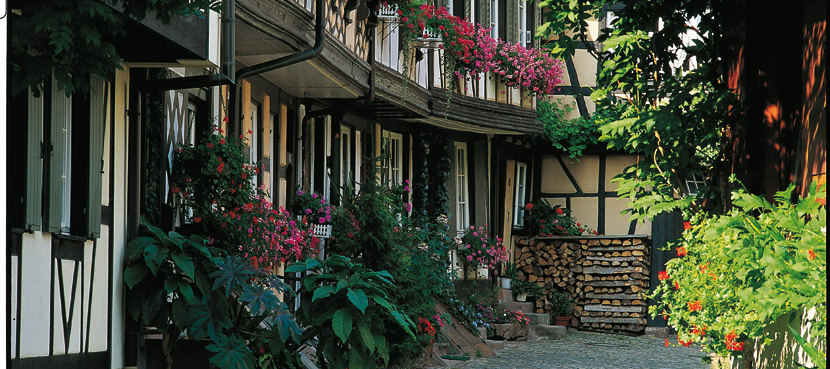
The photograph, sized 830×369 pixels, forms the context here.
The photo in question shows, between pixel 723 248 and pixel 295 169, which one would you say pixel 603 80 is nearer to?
pixel 723 248

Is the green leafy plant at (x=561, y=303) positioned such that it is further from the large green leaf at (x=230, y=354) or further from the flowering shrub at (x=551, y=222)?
the large green leaf at (x=230, y=354)

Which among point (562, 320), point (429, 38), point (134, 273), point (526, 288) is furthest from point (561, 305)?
point (134, 273)

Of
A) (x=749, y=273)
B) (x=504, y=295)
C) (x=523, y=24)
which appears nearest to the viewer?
(x=749, y=273)

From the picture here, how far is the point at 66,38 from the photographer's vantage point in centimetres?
421

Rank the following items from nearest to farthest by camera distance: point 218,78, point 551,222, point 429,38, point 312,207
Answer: point 218,78 → point 312,207 → point 429,38 → point 551,222

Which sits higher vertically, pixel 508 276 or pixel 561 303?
pixel 508 276

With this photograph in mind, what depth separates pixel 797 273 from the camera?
4137 mm

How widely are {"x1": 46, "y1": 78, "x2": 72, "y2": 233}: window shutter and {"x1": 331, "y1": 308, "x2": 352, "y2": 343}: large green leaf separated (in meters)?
2.00

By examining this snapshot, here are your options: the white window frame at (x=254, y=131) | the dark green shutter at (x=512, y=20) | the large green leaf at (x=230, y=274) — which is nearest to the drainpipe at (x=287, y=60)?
the white window frame at (x=254, y=131)

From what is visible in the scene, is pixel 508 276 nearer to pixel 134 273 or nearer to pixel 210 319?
pixel 210 319

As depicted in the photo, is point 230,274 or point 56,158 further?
point 230,274

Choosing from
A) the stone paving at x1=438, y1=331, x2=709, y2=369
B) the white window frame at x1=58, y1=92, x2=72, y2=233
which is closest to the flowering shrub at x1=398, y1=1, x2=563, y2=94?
the stone paving at x1=438, y1=331, x2=709, y2=369

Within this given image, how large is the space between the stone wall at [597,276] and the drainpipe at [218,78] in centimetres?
1054

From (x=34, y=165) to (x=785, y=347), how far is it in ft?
13.2
